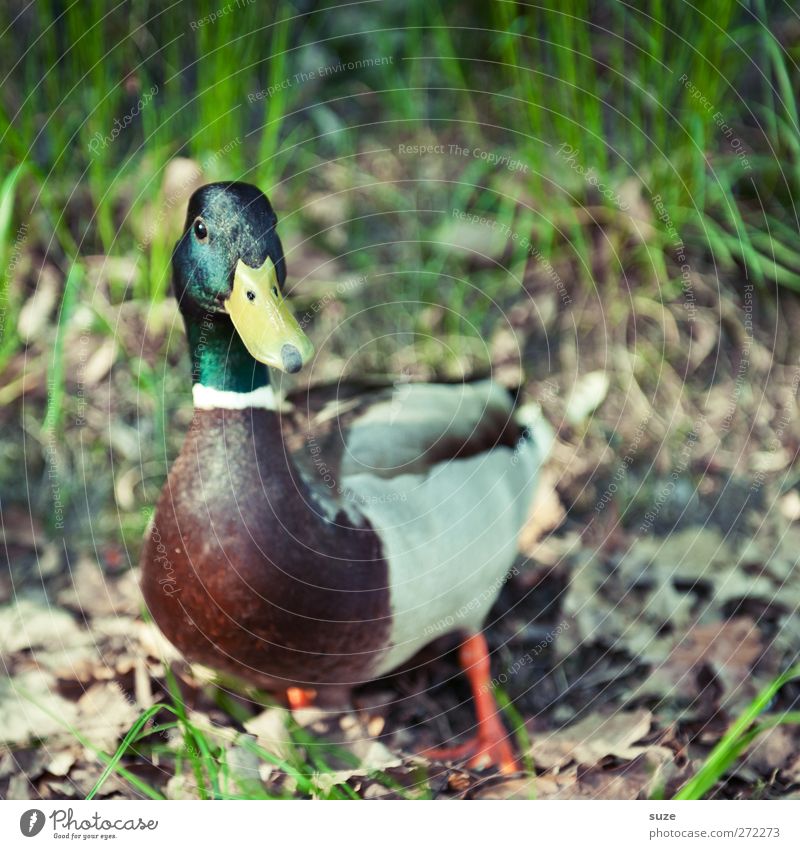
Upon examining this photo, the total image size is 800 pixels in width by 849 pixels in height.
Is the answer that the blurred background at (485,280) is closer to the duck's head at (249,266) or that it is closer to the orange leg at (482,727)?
the orange leg at (482,727)

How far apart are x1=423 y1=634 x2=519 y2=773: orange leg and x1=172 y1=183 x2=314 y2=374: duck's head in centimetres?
55

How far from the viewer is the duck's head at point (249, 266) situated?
0.99 m

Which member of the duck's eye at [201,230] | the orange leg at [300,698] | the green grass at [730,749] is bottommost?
the green grass at [730,749]

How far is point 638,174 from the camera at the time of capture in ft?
4.91

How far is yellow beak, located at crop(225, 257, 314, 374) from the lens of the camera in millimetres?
984

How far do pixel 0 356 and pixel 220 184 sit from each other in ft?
1.78

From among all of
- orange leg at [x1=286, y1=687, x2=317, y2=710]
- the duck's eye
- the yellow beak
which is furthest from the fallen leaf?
the duck's eye

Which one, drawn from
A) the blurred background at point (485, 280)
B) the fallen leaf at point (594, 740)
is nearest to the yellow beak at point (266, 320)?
the blurred background at point (485, 280)

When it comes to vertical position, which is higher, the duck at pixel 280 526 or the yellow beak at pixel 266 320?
the yellow beak at pixel 266 320

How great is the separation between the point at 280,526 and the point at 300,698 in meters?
Answer: 0.29

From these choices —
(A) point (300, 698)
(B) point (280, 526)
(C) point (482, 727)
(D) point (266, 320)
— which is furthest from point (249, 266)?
(C) point (482, 727)

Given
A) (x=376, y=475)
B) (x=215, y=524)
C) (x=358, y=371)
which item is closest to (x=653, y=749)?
(x=376, y=475)

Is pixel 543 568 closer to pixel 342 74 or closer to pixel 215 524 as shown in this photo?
pixel 215 524

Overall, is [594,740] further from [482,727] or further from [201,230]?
[201,230]
